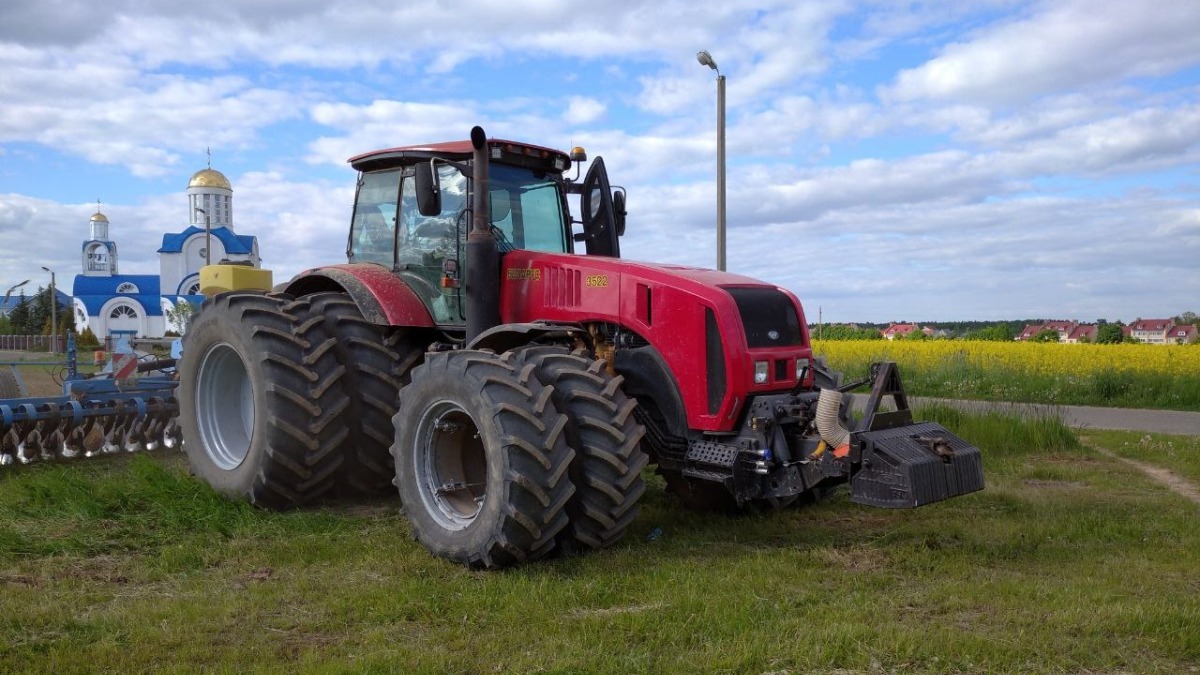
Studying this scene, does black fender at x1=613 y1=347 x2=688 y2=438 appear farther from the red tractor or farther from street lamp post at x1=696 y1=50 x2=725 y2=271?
street lamp post at x1=696 y1=50 x2=725 y2=271

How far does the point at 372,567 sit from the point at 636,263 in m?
2.59

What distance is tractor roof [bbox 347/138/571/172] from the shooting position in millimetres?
7395

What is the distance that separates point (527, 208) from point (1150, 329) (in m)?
26.1

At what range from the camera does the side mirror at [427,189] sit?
6.65m

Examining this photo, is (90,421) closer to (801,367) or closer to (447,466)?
(447,466)

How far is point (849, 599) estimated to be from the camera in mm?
5004

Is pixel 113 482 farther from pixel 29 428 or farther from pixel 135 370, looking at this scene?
pixel 135 370

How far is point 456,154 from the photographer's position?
7402mm

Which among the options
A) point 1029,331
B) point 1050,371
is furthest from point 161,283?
point 1050,371

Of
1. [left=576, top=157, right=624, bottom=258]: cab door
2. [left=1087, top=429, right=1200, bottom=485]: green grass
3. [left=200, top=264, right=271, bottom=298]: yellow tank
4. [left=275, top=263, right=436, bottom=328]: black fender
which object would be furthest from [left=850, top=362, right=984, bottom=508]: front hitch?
[left=200, top=264, right=271, bottom=298]: yellow tank

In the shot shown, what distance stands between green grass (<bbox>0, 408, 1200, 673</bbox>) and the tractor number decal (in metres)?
1.90

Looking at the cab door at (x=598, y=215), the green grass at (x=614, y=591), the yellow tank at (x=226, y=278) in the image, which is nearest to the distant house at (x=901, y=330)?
the green grass at (x=614, y=591)

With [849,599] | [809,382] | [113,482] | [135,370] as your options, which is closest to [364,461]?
[113,482]

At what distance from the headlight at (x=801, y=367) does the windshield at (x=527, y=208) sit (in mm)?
2179
